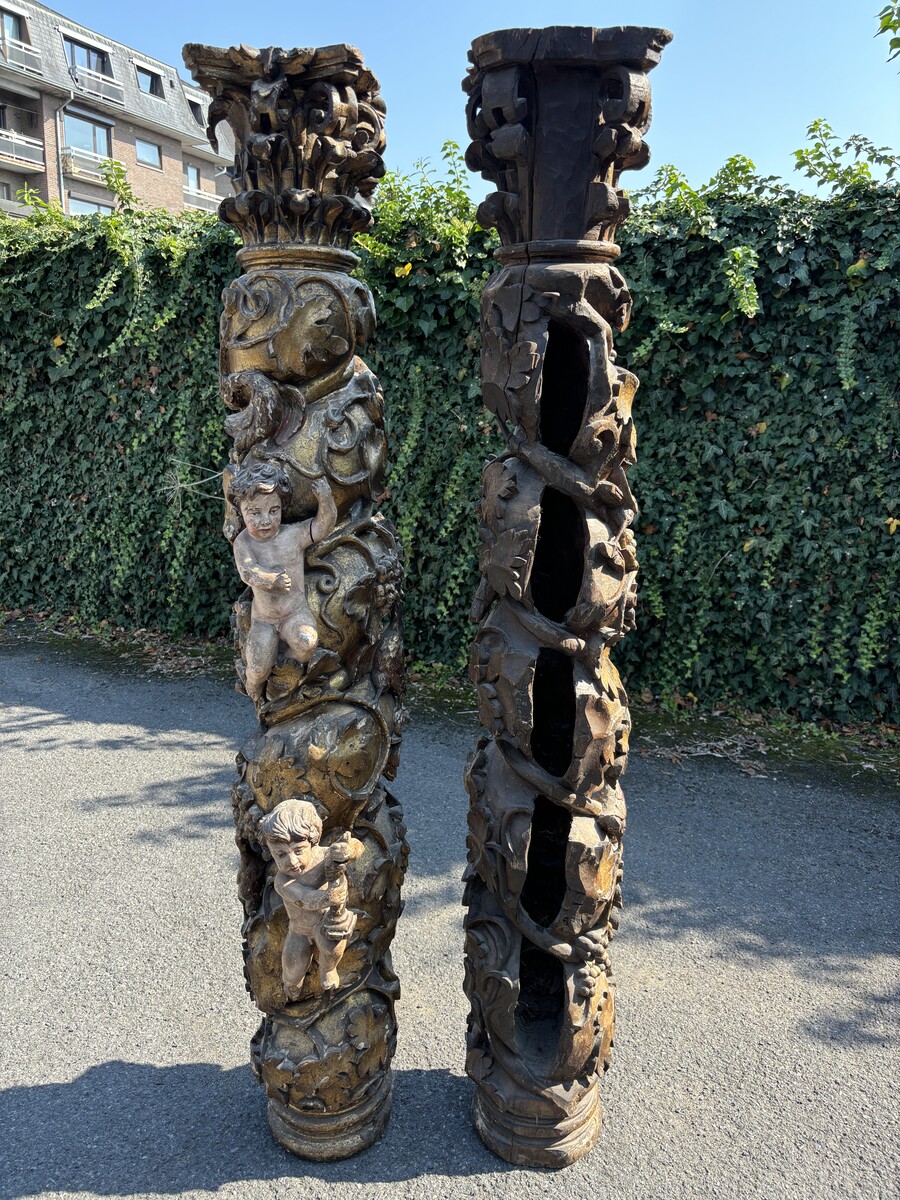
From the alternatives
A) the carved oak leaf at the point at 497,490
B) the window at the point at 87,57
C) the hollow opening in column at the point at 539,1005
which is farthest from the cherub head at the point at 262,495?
the window at the point at 87,57

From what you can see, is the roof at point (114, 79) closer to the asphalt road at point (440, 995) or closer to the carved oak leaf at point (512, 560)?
the asphalt road at point (440, 995)

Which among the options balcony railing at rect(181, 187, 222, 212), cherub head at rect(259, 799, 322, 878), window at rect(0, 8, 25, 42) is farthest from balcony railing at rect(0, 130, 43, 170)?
cherub head at rect(259, 799, 322, 878)

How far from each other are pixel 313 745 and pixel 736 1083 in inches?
68.9

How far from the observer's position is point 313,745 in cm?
209

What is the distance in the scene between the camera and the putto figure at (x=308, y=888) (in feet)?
6.57

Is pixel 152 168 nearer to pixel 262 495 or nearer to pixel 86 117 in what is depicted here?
pixel 86 117

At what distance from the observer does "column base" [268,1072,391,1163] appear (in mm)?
2305

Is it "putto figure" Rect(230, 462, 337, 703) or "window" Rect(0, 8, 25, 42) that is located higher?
"window" Rect(0, 8, 25, 42)

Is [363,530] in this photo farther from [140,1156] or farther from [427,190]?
[427,190]

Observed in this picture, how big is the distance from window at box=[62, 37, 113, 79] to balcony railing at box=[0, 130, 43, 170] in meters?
2.39

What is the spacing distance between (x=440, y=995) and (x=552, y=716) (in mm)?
1326

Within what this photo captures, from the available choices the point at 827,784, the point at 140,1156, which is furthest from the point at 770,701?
the point at 140,1156

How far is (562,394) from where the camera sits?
2287 millimetres

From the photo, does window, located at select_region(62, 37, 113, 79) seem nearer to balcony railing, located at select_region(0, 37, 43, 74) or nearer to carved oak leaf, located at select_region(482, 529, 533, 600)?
balcony railing, located at select_region(0, 37, 43, 74)
